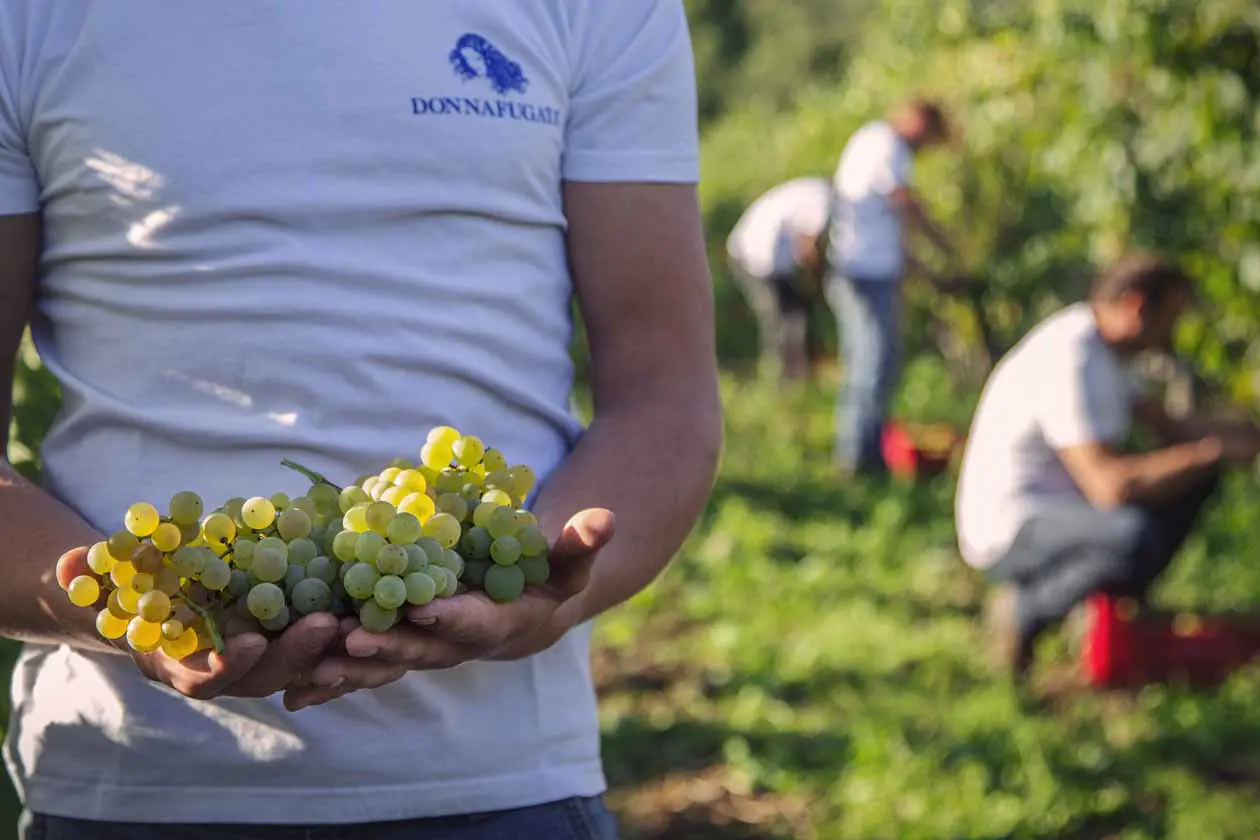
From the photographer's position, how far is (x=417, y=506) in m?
1.11

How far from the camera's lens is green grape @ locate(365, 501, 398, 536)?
109 cm

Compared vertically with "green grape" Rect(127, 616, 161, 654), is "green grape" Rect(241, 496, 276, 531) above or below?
above

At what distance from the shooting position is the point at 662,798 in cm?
407

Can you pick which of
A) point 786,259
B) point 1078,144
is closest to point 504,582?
point 1078,144

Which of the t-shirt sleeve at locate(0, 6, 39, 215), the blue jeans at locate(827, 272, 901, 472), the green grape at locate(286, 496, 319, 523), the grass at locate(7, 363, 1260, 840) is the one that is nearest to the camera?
the green grape at locate(286, 496, 319, 523)

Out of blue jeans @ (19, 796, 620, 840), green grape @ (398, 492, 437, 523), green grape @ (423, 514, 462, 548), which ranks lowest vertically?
blue jeans @ (19, 796, 620, 840)

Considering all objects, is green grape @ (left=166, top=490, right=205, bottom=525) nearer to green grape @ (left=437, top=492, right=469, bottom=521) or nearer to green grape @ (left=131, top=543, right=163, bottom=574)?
green grape @ (left=131, top=543, right=163, bottom=574)

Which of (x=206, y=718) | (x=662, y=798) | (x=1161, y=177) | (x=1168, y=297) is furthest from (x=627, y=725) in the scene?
(x=206, y=718)

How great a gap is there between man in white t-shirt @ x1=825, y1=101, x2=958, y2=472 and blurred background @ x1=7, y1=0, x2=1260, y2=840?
27 centimetres

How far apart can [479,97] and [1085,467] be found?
136 inches

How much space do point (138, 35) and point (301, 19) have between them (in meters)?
0.12

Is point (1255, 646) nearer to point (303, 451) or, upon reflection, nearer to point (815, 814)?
point (815, 814)

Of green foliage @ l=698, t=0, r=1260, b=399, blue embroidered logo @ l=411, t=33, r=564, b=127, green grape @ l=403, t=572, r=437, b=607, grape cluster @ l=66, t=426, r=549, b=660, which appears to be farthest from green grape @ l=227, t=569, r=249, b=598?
green foliage @ l=698, t=0, r=1260, b=399

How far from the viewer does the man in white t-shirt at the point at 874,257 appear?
24.0ft
